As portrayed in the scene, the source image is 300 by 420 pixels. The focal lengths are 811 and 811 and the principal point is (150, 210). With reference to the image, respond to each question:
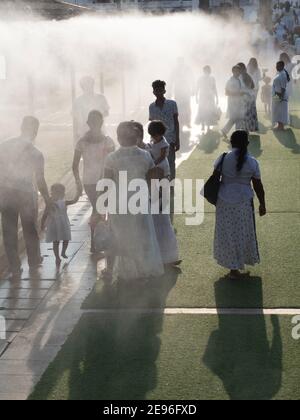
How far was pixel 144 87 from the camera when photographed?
33031mm

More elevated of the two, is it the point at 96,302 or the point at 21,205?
the point at 21,205

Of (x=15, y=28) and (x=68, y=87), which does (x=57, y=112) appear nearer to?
(x=68, y=87)

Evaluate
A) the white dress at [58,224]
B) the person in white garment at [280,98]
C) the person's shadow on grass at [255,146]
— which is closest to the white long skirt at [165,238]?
the white dress at [58,224]

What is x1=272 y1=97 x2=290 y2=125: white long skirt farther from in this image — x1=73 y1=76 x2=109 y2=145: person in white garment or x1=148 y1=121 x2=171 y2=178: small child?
x1=148 y1=121 x2=171 y2=178: small child

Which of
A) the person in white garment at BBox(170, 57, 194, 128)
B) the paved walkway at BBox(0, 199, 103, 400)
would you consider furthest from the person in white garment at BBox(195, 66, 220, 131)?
the paved walkway at BBox(0, 199, 103, 400)

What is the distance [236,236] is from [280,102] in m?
11.8

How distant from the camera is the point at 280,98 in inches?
781

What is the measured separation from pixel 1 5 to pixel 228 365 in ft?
28.2

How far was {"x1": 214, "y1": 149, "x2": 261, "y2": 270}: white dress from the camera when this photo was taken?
8.61 m

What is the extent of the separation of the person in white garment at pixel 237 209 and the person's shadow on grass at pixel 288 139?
846cm

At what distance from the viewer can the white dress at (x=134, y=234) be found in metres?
8.41

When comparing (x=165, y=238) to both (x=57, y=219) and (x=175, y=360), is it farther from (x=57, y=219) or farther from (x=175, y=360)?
(x=175, y=360)
